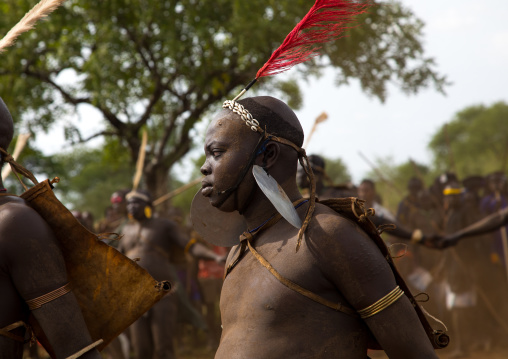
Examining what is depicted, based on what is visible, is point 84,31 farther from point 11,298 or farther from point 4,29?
point 11,298

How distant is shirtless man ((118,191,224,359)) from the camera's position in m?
7.66

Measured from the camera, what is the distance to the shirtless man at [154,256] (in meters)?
7.66

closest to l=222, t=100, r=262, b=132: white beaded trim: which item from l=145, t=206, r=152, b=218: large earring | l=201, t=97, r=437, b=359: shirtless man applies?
l=201, t=97, r=437, b=359: shirtless man

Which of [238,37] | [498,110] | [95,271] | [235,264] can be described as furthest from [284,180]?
[498,110]

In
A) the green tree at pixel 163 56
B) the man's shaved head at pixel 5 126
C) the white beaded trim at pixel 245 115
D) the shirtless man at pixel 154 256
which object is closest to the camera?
the white beaded trim at pixel 245 115

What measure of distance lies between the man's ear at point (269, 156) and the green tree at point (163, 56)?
983 cm

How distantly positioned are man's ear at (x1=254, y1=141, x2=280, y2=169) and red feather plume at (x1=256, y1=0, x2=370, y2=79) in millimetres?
335

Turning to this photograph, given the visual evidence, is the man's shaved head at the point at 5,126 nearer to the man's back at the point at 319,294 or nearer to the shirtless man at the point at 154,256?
the man's back at the point at 319,294

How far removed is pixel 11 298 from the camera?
2.55 meters

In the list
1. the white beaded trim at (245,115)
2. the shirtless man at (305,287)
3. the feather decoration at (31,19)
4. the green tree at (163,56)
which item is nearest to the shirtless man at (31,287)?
the shirtless man at (305,287)

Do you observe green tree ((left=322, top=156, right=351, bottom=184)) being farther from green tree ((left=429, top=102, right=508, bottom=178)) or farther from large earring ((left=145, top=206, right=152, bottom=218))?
large earring ((left=145, top=206, right=152, bottom=218))

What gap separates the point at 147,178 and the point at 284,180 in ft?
40.2

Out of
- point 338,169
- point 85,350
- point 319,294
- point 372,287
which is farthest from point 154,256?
point 338,169

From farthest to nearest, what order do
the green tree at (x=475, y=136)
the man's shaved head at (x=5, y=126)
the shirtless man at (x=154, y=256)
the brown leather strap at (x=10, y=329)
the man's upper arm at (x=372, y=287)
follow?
the green tree at (x=475, y=136) → the shirtless man at (x=154, y=256) → the man's shaved head at (x=5, y=126) → the brown leather strap at (x=10, y=329) → the man's upper arm at (x=372, y=287)
